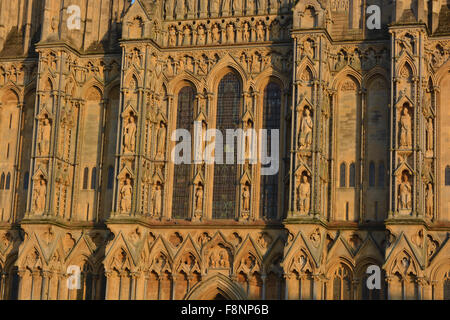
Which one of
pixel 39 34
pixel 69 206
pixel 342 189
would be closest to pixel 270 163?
pixel 342 189

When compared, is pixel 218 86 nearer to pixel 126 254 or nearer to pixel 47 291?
pixel 126 254

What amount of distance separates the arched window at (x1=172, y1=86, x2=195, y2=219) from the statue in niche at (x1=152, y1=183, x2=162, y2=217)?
0.60 meters

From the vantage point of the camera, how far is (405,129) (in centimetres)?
3844

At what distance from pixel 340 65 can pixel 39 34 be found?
14.2 metres

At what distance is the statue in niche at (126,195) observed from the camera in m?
40.9

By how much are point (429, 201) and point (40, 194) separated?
16162mm

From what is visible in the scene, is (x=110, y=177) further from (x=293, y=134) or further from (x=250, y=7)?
(x=250, y=7)

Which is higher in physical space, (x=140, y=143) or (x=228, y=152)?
(x=140, y=143)

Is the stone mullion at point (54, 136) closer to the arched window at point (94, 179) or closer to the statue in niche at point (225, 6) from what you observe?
the arched window at point (94, 179)

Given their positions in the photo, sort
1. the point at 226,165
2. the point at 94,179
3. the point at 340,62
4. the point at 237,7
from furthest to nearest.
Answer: the point at 94,179, the point at 237,7, the point at 226,165, the point at 340,62

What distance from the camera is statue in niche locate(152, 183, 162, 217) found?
42.0m

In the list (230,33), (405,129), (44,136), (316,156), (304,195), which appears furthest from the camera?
(230,33)

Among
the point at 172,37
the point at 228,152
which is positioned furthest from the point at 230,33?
the point at 228,152

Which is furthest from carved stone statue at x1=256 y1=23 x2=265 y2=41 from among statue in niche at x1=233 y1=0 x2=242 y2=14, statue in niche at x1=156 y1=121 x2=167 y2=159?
statue in niche at x1=156 y1=121 x2=167 y2=159
